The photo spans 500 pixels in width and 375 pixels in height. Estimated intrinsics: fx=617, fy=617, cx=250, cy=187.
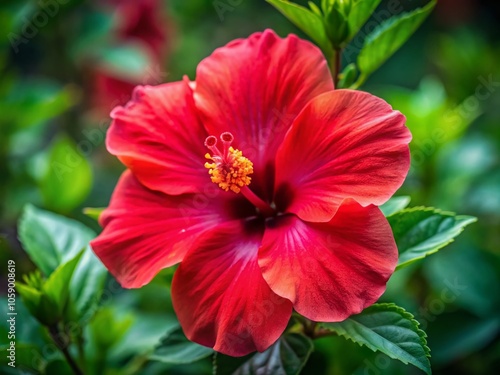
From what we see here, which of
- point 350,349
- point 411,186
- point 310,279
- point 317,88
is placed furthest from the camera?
point 411,186

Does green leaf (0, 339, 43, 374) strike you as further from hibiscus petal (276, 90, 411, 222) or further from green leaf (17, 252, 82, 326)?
hibiscus petal (276, 90, 411, 222)

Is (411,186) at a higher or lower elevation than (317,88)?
lower

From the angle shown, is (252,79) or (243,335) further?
(252,79)

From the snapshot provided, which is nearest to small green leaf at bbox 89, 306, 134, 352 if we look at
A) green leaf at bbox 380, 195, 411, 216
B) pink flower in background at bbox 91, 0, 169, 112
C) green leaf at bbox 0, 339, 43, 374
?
green leaf at bbox 0, 339, 43, 374

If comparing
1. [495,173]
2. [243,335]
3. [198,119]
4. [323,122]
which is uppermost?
[323,122]

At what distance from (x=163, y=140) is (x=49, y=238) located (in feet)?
1.29

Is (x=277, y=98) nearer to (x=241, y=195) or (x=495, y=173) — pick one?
(x=241, y=195)

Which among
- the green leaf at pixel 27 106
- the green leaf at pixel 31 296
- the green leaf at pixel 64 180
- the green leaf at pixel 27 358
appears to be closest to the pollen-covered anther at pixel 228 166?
the green leaf at pixel 31 296

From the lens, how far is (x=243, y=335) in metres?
0.83

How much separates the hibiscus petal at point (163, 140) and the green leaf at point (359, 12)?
28 centimetres

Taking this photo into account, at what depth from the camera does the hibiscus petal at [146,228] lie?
3.02 feet

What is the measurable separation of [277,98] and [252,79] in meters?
0.05

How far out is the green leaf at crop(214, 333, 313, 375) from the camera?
93 cm

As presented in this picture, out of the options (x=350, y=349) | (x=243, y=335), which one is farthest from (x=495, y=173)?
(x=243, y=335)
